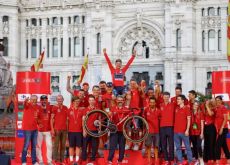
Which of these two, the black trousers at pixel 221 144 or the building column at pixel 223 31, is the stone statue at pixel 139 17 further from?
the black trousers at pixel 221 144

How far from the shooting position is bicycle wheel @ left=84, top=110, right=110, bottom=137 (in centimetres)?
1836

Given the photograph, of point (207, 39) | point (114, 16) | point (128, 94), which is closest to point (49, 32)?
point (114, 16)

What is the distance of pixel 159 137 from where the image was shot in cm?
1902

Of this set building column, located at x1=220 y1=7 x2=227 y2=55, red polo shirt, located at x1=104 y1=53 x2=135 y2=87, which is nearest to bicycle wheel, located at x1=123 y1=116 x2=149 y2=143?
red polo shirt, located at x1=104 y1=53 x2=135 y2=87

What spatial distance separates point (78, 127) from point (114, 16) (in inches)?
1680

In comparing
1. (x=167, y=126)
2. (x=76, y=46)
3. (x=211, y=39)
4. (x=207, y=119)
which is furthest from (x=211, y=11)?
(x=167, y=126)

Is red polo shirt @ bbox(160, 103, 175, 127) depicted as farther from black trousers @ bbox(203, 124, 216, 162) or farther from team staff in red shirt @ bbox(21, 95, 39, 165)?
team staff in red shirt @ bbox(21, 95, 39, 165)

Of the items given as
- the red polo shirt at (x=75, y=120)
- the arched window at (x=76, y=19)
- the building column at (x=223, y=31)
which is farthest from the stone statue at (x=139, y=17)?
the red polo shirt at (x=75, y=120)

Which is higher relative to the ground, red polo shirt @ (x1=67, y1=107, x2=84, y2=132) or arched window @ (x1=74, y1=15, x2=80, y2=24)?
arched window @ (x1=74, y1=15, x2=80, y2=24)

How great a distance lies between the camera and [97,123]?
60.8 ft

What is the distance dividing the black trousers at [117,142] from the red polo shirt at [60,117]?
5.80 ft

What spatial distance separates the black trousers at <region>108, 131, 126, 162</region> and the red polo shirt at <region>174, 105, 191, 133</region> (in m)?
1.82

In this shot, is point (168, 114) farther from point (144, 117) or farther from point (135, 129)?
point (135, 129)

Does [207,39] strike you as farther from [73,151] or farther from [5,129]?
[73,151]
